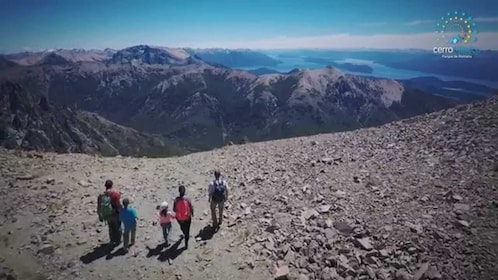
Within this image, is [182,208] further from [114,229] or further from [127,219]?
[114,229]

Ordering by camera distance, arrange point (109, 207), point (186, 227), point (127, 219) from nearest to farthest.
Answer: point (127, 219), point (109, 207), point (186, 227)

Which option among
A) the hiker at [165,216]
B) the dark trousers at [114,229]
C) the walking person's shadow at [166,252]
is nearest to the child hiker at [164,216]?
the hiker at [165,216]

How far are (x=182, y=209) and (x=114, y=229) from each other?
300 centimetres

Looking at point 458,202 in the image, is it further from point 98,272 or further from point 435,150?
point 98,272

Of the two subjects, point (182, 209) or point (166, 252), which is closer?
point (182, 209)

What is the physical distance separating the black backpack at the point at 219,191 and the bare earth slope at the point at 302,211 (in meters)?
1.58

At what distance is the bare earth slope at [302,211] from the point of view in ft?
38.6

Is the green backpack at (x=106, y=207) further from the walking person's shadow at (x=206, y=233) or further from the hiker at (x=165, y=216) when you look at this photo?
the walking person's shadow at (x=206, y=233)

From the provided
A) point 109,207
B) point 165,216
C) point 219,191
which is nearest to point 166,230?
point 165,216

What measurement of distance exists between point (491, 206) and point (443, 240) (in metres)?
2.91

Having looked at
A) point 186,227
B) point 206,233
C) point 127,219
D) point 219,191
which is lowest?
point 206,233

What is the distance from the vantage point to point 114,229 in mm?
13500

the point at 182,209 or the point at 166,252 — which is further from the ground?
the point at 182,209

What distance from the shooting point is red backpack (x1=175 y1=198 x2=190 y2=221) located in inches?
506
